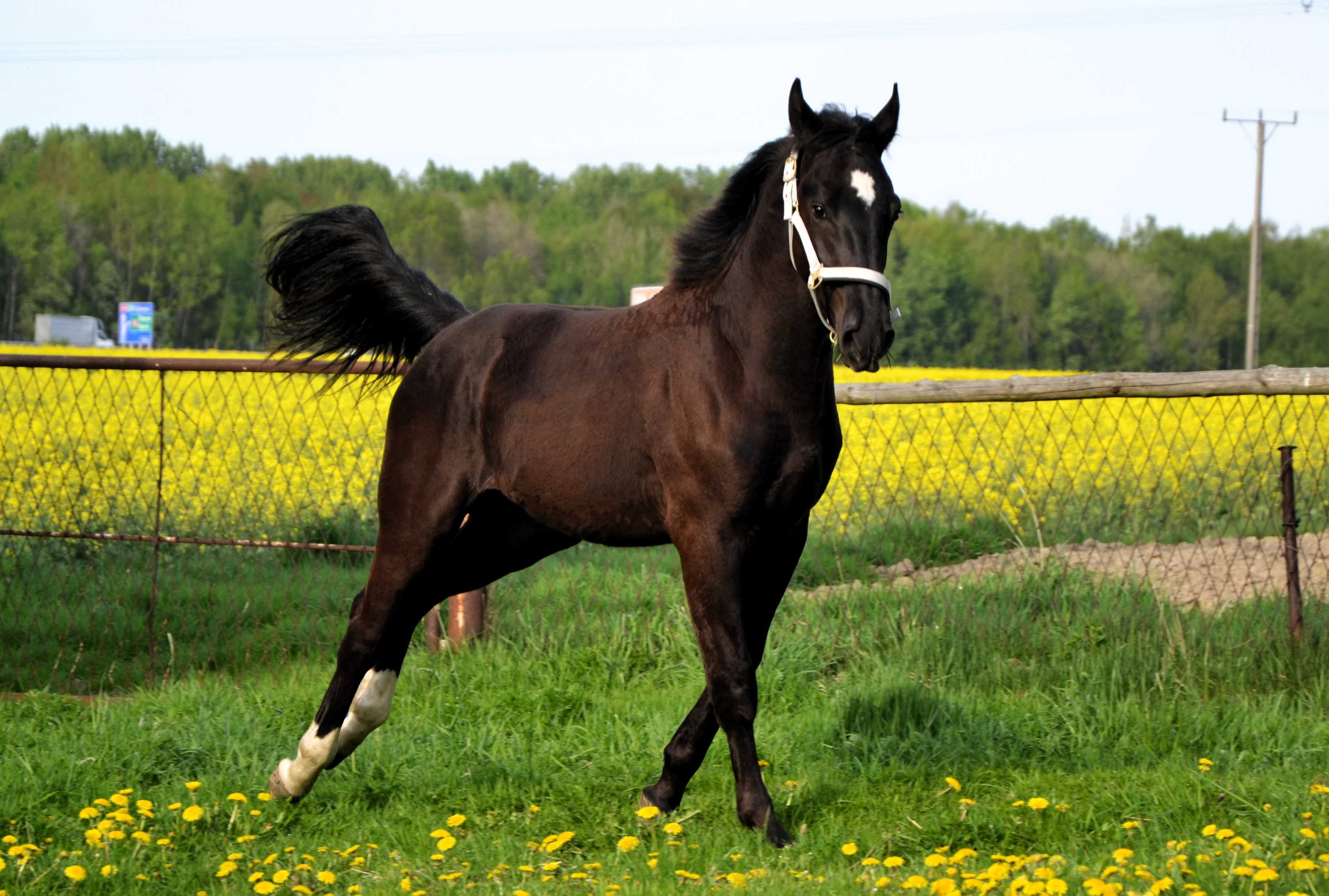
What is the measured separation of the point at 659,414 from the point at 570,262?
6932cm

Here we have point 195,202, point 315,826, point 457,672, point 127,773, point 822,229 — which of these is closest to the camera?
point 822,229

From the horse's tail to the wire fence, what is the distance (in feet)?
1.27

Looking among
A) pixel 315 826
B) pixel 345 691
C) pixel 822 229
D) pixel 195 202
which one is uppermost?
pixel 195 202

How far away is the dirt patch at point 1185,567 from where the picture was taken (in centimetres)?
654

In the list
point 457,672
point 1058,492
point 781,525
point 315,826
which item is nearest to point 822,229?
point 781,525

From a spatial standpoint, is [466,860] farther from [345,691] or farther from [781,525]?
[781,525]

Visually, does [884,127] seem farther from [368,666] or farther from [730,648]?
[368,666]

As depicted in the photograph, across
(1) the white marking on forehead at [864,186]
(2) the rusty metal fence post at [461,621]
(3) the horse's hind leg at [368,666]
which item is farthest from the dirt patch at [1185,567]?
(1) the white marking on forehead at [864,186]

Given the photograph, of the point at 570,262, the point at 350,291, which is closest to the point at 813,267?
the point at 350,291

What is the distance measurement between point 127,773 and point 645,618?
263 cm

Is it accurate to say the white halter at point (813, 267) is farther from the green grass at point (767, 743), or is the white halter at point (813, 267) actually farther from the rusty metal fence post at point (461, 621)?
the rusty metal fence post at point (461, 621)

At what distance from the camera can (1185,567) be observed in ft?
24.7

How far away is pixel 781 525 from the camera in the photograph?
381cm

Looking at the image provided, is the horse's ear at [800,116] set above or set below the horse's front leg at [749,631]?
above
